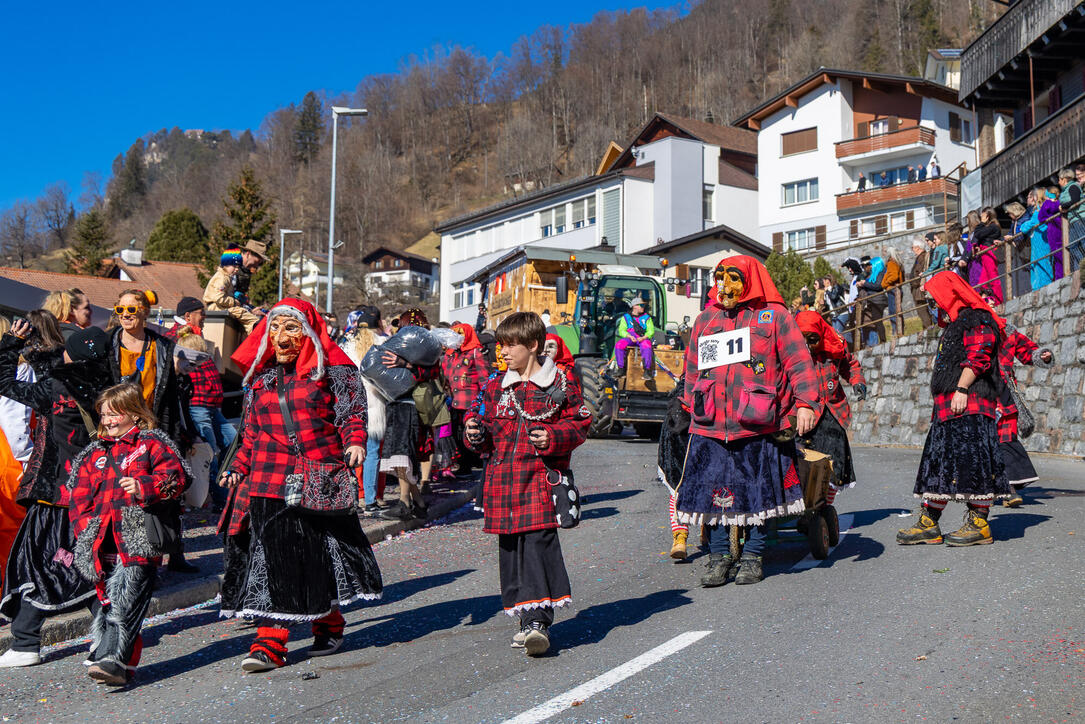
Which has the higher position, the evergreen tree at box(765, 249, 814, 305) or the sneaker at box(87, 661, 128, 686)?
the evergreen tree at box(765, 249, 814, 305)

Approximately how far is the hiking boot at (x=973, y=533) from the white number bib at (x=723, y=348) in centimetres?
229

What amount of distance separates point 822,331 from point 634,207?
151 feet

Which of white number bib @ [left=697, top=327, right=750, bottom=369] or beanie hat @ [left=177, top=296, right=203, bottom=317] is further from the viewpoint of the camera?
beanie hat @ [left=177, top=296, right=203, bottom=317]

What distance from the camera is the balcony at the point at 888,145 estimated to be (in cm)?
5188

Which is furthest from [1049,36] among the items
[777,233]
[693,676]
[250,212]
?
Answer: [250,212]

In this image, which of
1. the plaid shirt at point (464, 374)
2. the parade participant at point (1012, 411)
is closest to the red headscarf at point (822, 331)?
the parade participant at point (1012, 411)

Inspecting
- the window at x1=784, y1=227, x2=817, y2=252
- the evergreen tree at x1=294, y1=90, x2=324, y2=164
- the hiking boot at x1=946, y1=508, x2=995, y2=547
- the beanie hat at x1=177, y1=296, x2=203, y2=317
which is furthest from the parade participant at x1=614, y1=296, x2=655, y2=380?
the evergreen tree at x1=294, y1=90, x2=324, y2=164

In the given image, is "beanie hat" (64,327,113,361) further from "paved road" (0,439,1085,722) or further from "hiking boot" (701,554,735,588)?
"hiking boot" (701,554,735,588)

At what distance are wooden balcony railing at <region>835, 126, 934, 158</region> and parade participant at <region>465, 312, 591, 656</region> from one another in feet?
163

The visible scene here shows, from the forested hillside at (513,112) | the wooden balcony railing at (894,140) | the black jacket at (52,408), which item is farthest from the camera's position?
the forested hillside at (513,112)

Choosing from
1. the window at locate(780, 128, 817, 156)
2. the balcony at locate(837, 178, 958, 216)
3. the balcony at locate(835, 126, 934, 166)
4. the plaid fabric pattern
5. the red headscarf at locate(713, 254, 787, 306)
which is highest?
the window at locate(780, 128, 817, 156)

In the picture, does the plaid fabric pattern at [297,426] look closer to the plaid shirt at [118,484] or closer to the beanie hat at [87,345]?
the plaid shirt at [118,484]

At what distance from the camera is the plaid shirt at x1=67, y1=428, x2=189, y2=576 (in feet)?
18.0

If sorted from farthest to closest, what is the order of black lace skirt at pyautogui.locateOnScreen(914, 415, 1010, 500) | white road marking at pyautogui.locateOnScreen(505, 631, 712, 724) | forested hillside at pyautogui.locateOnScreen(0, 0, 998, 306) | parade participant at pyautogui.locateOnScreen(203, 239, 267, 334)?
forested hillside at pyautogui.locateOnScreen(0, 0, 998, 306), parade participant at pyautogui.locateOnScreen(203, 239, 267, 334), black lace skirt at pyautogui.locateOnScreen(914, 415, 1010, 500), white road marking at pyautogui.locateOnScreen(505, 631, 712, 724)
